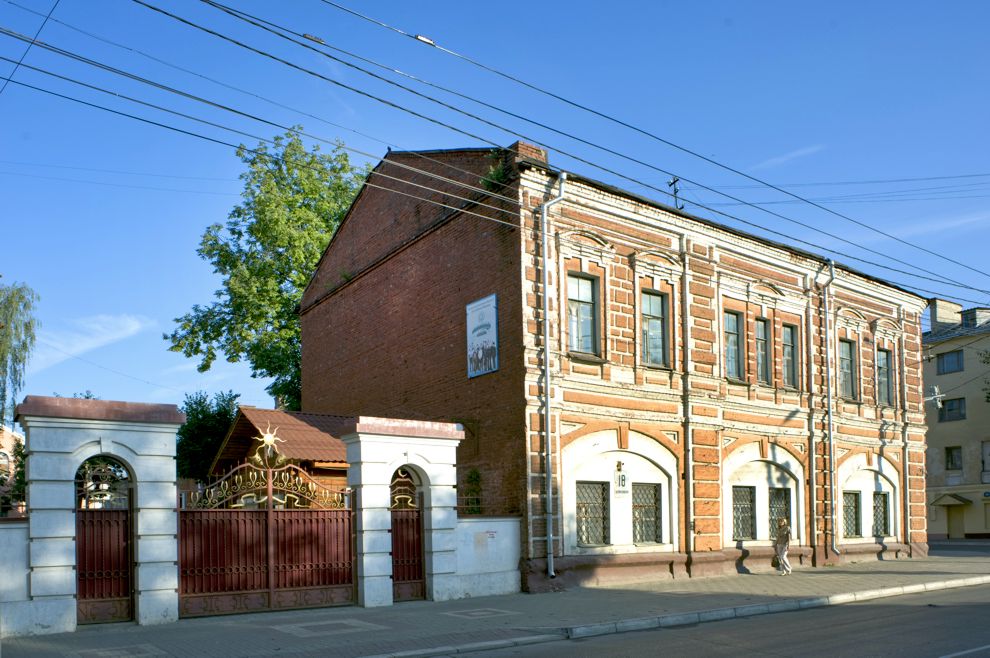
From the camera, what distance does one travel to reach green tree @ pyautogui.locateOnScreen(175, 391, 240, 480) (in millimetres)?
34531

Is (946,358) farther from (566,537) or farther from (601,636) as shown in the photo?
(601,636)

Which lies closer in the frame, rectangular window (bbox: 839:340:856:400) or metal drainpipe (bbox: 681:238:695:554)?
metal drainpipe (bbox: 681:238:695:554)

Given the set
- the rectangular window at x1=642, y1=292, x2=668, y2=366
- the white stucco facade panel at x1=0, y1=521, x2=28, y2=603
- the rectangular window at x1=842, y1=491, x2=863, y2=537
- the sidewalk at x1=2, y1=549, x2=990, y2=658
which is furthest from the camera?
the rectangular window at x1=842, y1=491, x2=863, y2=537

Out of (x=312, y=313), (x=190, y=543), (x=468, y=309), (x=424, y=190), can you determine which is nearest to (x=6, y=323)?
(x=312, y=313)

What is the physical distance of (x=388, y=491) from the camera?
17000 mm

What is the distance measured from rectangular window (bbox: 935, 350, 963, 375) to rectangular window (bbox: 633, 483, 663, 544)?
3783 centimetres

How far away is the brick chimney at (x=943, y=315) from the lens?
5556 centimetres

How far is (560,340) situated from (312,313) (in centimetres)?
1304

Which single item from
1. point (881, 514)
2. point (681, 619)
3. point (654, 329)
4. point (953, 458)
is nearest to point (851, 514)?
point (881, 514)

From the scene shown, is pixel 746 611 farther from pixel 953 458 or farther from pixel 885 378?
pixel 953 458

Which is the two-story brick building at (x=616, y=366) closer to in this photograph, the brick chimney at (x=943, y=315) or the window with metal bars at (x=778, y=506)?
the window with metal bars at (x=778, y=506)

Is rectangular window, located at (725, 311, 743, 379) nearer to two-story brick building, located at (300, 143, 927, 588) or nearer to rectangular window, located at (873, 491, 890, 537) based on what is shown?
two-story brick building, located at (300, 143, 927, 588)

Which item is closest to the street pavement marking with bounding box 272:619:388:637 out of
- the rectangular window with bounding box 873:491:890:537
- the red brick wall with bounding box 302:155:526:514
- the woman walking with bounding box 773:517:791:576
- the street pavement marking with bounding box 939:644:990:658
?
Result: the red brick wall with bounding box 302:155:526:514

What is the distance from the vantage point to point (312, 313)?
30.9 m
